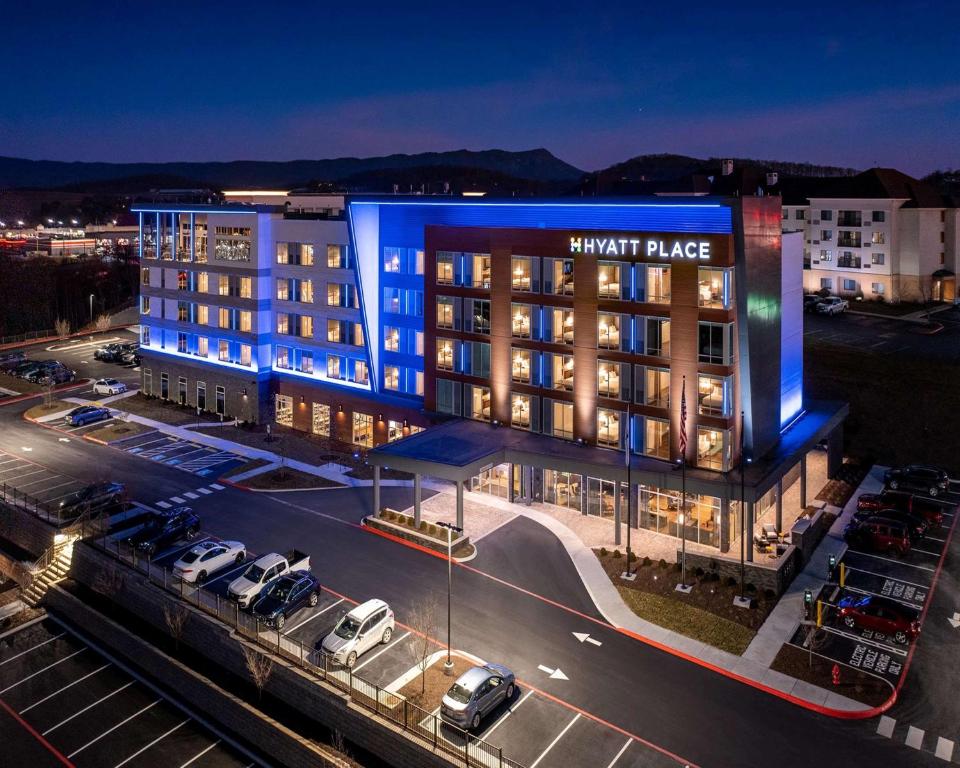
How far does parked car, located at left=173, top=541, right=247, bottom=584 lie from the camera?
42.7 m

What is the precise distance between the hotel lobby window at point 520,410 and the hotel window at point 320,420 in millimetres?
19526

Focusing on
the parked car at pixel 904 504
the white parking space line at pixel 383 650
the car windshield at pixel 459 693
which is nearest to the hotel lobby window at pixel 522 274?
the white parking space line at pixel 383 650

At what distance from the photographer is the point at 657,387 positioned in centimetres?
4831

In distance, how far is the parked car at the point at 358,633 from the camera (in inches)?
1350

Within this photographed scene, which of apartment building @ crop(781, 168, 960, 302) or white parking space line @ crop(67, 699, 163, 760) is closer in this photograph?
white parking space line @ crop(67, 699, 163, 760)

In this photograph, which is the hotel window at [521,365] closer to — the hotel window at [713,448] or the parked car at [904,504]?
the hotel window at [713,448]

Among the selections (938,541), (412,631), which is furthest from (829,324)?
(412,631)

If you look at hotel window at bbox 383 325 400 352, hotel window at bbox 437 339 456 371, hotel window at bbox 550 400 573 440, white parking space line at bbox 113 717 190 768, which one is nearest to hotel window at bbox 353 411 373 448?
hotel window at bbox 383 325 400 352

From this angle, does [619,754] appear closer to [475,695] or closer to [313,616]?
[475,695]

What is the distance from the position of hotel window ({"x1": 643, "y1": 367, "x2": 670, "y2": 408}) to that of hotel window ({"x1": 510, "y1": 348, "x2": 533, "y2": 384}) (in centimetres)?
865

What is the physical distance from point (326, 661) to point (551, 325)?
87.2ft

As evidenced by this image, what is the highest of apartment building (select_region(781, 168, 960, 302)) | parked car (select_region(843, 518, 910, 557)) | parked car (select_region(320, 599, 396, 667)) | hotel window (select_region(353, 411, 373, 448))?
apartment building (select_region(781, 168, 960, 302))

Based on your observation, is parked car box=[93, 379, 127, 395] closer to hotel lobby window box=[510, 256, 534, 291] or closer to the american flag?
hotel lobby window box=[510, 256, 534, 291]

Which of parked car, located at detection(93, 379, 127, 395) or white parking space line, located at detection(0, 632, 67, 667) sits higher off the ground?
parked car, located at detection(93, 379, 127, 395)
